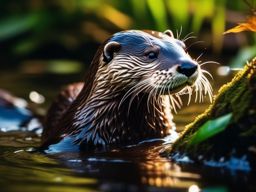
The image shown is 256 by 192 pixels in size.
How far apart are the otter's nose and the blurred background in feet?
11.1

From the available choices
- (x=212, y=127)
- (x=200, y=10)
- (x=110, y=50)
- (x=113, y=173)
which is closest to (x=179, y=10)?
(x=200, y=10)

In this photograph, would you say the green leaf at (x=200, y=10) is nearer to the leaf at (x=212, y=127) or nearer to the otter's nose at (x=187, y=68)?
the otter's nose at (x=187, y=68)

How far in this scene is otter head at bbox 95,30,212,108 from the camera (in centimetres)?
414

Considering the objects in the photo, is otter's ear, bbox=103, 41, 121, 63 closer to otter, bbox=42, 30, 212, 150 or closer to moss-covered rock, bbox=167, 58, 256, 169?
otter, bbox=42, 30, 212, 150

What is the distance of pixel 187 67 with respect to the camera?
408cm

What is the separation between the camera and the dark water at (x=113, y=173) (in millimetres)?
3240

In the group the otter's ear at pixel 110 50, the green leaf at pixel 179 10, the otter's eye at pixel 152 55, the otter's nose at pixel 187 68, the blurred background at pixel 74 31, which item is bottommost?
the otter's nose at pixel 187 68

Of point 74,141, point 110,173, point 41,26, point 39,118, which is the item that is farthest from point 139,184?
point 41,26

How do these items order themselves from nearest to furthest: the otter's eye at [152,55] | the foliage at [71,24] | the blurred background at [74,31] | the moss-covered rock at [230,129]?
the moss-covered rock at [230,129] → the otter's eye at [152,55] → the blurred background at [74,31] → the foliage at [71,24]

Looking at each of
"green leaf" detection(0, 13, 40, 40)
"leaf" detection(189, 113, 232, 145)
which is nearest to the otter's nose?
"leaf" detection(189, 113, 232, 145)

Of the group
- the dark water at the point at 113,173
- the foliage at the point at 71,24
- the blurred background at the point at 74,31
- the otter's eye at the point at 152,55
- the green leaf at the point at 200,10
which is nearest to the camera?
the dark water at the point at 113,173

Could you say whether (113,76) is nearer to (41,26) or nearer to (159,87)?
(159,87)

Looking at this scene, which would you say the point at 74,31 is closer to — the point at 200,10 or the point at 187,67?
the point at 200,10

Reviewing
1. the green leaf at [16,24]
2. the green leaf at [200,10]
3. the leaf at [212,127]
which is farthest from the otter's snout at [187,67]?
the green leaf at [16,24]
